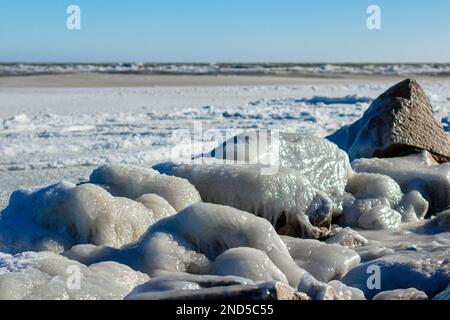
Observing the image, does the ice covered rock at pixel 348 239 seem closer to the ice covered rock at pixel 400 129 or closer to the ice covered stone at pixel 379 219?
the ice covered stone at pixel 379 219

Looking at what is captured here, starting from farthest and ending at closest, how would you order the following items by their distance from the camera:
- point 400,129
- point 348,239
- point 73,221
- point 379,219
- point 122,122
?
point 122,122
point 400,129
point 379,219
point 348,239
point 73,221

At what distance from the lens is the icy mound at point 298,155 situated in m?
5.03

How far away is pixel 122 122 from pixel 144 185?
716cm

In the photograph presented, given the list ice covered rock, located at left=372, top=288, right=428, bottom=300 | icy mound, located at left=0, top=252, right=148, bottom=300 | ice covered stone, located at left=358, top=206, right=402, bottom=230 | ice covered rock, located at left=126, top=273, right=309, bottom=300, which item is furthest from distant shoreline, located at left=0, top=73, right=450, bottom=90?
ice covered rock, located at left=372, top=288, right=428, bottom=300

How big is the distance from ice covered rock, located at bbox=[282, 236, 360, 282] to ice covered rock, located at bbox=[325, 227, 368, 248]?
346 mm

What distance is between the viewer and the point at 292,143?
207 inches

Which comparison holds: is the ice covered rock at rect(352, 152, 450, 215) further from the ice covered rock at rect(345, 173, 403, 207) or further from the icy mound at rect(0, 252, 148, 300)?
the icy mound at rect(0, 252, 148, 300)

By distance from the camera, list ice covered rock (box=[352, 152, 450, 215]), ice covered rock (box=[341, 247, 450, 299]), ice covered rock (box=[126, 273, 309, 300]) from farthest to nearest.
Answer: ice covered rock (box=[352, 152, 450, 215])
ice covered rock (box=[341, 247, 450, 299])
ice covered rock (box=[126, 273, 309, 300])

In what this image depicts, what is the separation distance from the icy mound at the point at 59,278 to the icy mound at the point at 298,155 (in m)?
1.96

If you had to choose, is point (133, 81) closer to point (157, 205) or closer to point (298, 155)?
point (298, 155)

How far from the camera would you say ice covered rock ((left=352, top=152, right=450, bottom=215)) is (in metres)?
5.29

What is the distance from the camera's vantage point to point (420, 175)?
5371mm

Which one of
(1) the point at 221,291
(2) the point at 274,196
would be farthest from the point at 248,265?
(2) the point at 274,196
